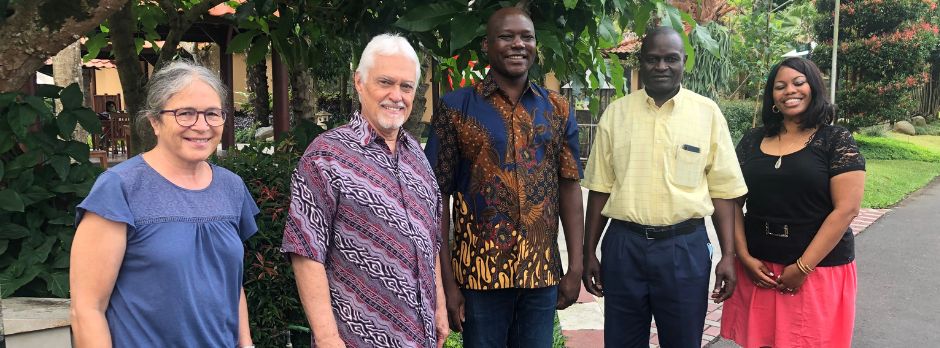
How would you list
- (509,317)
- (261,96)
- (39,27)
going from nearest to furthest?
(39,27), (509,317), (261,96)

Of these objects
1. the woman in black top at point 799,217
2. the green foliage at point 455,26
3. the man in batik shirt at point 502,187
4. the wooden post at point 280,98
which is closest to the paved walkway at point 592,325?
the woman in black top at point 799,217

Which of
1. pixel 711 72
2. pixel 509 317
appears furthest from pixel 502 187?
pixel 711 72

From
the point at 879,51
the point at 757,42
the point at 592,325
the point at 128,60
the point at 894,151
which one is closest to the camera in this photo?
the point at 128,60

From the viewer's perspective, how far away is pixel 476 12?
2.74m

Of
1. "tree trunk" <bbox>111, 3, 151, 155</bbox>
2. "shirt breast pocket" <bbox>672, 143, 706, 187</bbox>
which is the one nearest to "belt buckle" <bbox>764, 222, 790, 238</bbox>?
"shirt breast pocket" <bbox>672, 143, 706, 187</bbox>

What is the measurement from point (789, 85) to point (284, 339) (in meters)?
2.44

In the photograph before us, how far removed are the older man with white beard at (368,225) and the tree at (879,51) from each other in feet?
56.4

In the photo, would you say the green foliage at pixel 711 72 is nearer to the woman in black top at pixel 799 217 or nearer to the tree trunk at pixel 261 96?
the tree trunk at pixel 261 96

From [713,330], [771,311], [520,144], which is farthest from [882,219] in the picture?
[520,144]

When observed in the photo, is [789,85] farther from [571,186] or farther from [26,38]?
[26,38]

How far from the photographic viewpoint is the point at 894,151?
17516 millimetres

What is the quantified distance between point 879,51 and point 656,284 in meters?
16.3

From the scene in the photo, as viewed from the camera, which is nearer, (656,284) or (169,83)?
(169,83)

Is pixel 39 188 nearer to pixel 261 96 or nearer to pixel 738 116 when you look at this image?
pixel 261 96
